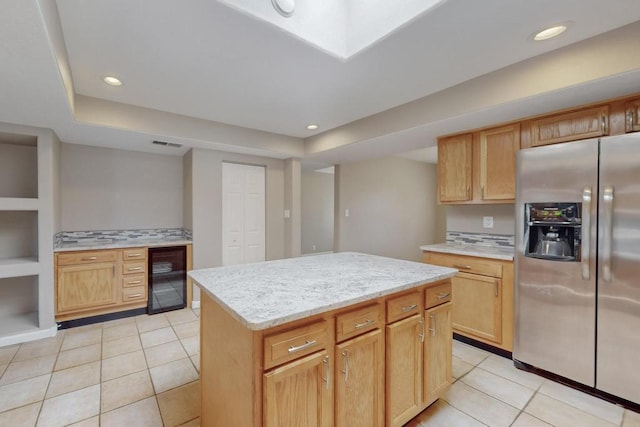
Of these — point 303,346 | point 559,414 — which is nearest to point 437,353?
point 559,414

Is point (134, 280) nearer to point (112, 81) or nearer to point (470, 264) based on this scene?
point (112, 81)

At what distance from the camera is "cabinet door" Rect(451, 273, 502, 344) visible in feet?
8.54

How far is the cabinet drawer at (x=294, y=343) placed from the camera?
112 centimetres

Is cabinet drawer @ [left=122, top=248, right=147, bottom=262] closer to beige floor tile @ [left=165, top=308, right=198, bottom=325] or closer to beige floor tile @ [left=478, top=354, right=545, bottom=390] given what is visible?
beige floor tile @ [left=165, top=308, right=198, bottom=325]

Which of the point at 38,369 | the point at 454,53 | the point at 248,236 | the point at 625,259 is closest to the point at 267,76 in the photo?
the point at 454,53

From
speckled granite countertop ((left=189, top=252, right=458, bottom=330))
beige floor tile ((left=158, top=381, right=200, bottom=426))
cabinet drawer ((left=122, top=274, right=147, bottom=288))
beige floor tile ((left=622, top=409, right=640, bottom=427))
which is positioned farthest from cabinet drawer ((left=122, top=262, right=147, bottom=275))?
beige floor tile ((left=622, top=409, right=640, bottom=427))

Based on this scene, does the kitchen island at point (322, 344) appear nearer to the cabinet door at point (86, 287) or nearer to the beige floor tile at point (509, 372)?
the beige floor tile at point (509, 372)

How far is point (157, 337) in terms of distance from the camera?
298 cm

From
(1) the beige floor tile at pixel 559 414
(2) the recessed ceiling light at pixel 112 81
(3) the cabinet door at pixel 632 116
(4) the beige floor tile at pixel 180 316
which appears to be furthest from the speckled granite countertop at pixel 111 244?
(3) the cabinet door at pixel 632 116

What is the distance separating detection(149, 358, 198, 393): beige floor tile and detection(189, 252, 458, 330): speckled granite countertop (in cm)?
104

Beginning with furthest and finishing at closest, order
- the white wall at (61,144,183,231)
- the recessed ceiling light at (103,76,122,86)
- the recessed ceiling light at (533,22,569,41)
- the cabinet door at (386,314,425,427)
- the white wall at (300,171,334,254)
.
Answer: the white wall at (300,171,334,254) → the white wall at (61,144,183,231) → the recessed ceiling light at (103,76,122,86) → the recessed ceiling light at (533,22,569,41) → the cabinet door at (386,314,425,427)

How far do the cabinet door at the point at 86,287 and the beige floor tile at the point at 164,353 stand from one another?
113 cm

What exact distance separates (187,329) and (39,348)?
4.22 feet

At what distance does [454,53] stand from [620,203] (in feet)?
4.87
